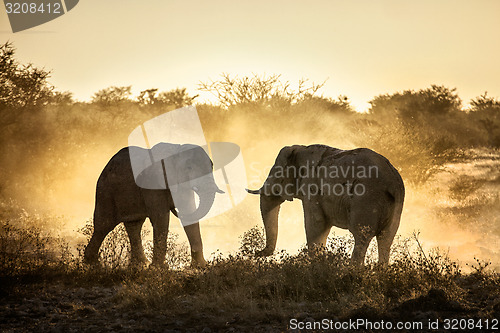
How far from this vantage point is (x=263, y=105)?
28.2 m

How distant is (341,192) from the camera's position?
9.55m

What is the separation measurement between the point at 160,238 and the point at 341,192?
3303 mm

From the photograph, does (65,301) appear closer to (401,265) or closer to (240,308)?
(240,308)

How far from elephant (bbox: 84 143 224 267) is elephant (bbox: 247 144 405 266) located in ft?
3.91

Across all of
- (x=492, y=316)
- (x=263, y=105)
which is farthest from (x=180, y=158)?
(x=263, y=105)

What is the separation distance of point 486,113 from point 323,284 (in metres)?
40.2

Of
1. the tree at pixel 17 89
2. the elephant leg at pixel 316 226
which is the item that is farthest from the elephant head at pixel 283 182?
the tree at pixel 17 89

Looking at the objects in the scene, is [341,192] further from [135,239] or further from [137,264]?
[135,239]

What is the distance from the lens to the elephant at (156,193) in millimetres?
10859

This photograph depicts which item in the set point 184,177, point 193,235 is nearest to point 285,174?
point 184,177

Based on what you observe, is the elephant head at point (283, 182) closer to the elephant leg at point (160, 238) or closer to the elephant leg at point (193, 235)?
the elephant leg at point (193, 235)

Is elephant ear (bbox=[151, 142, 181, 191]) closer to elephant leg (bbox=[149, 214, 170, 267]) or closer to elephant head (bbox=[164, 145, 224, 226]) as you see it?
elephant head (bbox=[164, 145, 224, 226])

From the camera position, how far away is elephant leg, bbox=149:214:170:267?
406 inches

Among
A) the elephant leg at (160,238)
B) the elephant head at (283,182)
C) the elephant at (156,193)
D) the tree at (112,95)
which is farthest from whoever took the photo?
the tree at (112,95)
